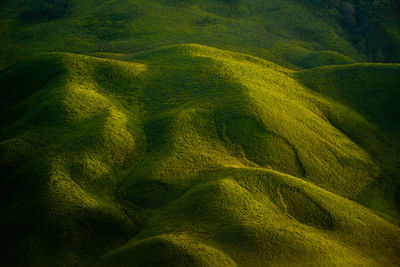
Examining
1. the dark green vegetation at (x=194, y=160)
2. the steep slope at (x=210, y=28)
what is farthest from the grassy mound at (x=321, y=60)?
the dark green vegetation at (x=194, y=160)

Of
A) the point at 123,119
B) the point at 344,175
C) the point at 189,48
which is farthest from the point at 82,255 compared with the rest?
the point at 189,48

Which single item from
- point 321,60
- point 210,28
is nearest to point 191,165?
point 321,60

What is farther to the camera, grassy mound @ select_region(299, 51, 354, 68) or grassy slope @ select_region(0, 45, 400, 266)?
grassy mound @ select_region(299, 51, 354, 68)

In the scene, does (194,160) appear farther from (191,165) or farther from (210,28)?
(210,28)

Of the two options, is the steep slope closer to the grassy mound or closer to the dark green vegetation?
the grassy mound

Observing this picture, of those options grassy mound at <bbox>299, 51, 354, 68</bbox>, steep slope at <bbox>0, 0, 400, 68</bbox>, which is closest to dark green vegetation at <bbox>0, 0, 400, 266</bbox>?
steep slope at <bbox>0, 0, 400, 68</bbox>

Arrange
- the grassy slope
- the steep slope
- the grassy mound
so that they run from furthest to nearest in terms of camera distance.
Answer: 1. the steep slope
2. the grassy mound
3. the grassy slope

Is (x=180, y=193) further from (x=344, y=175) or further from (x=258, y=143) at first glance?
(x=344, y=175)
